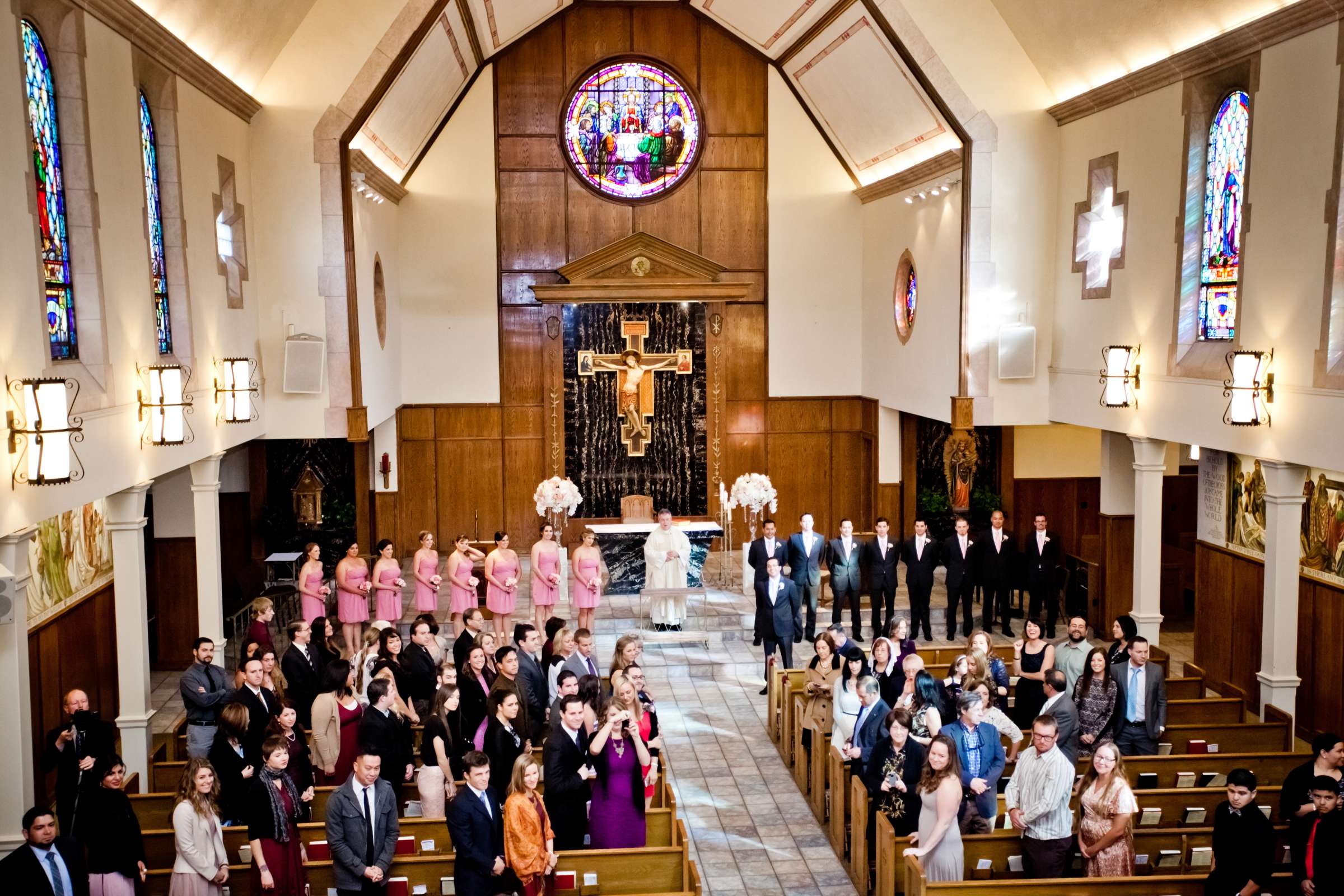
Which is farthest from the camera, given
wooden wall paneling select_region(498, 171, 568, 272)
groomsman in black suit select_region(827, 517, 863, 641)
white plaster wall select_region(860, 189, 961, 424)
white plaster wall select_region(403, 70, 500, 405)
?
wooden wall paneling select_region(498, 171, 568, 272)

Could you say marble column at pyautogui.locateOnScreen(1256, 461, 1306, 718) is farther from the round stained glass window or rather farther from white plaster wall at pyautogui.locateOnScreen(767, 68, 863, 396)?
the round stained glass window

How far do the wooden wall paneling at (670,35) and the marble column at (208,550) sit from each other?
34.3ft

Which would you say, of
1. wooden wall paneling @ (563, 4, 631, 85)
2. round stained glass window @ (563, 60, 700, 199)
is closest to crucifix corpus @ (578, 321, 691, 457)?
round stained glass window @ (563, 60, 700, 199)

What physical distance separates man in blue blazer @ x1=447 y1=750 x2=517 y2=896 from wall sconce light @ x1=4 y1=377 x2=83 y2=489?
137 inches

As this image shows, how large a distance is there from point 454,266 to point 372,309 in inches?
126

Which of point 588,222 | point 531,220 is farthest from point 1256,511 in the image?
point 531,220

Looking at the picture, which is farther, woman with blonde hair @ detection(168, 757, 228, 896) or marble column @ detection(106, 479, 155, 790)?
marble column @ detection(106, 479, 155, 790)

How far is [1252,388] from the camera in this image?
37.6ft

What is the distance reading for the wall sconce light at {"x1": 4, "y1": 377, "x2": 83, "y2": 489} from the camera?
8.48 metres

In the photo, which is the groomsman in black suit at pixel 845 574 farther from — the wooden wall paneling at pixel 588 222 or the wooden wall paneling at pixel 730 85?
the wooden wall paneling at pixel 730 85

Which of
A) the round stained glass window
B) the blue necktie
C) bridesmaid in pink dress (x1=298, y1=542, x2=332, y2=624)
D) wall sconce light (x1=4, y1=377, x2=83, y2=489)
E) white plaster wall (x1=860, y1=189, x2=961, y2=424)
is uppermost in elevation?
the round stained glass window

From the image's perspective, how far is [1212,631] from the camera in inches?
572

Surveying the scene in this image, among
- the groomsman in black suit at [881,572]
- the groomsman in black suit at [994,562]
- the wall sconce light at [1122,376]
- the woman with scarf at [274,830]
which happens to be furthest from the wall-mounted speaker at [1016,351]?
the woman with scarf at [274,830]

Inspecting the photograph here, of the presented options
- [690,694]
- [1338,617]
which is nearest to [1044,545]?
[1338,617]
